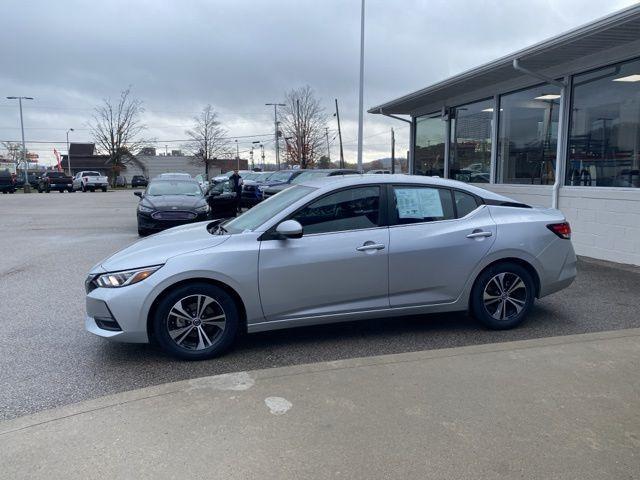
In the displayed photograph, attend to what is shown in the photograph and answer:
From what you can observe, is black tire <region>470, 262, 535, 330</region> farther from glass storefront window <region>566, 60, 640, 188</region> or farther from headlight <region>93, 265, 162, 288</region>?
glass storefront window <region>566, 60, 640, 188</region>

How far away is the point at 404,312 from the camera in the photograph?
486 centimetres

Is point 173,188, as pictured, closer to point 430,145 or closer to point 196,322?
point 430,145

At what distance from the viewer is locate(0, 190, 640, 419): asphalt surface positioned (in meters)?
4.00

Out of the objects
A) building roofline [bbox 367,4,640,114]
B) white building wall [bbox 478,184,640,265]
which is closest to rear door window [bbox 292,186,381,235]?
building roofline [bbox 367,4,640,114]

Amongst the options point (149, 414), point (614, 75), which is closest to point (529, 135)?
point (614, 75)

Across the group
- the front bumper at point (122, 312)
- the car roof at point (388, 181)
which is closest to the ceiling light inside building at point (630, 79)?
the car roof at point (388, 181)

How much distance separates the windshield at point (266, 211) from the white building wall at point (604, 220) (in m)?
5.67

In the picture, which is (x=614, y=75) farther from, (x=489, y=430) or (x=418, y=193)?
(x=489, y=430)

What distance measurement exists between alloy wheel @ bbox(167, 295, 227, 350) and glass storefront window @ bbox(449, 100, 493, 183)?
9543 millimetres

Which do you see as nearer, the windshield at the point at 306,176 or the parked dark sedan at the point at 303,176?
the parked dark sedan at the point at 303,176

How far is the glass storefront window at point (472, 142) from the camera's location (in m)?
12.4

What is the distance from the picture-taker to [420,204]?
499 cm

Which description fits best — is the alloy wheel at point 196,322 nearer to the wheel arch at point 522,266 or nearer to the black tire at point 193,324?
the black tire at point 193,324

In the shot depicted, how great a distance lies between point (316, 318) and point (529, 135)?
26.7 ft
